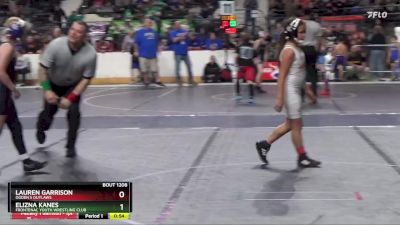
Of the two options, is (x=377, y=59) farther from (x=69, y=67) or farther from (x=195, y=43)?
(x=69, y=67)

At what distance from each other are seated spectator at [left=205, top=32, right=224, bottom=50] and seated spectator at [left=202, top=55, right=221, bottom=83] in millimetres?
1257

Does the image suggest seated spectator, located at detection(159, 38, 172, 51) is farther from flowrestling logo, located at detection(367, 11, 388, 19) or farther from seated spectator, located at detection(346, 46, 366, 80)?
flowrestling logo, located at detection(367, 11, 388, 19)

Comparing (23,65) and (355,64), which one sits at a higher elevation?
(23,65)

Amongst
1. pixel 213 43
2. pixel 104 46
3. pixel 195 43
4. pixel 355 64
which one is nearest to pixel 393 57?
pixel 355 64

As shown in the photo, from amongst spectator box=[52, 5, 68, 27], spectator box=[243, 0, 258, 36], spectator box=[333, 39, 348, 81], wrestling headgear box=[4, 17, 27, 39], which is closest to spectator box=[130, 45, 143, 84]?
spectator box=[243, 0, 258, 36]

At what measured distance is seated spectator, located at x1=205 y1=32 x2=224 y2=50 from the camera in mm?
22141

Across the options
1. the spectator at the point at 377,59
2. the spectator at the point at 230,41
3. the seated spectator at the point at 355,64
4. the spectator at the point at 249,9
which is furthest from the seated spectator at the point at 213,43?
the spectator at the point at 377,59

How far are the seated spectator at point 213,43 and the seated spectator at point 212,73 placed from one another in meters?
1.26

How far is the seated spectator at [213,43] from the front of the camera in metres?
22.1

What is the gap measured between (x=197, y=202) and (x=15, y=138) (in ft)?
8.27

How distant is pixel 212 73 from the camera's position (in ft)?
68.5

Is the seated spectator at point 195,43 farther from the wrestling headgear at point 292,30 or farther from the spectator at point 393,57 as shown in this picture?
the wrestling headgear at point 292,30

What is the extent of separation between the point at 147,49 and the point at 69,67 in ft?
37.8

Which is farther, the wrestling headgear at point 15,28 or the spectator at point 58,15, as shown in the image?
the spectator at point 58,15
